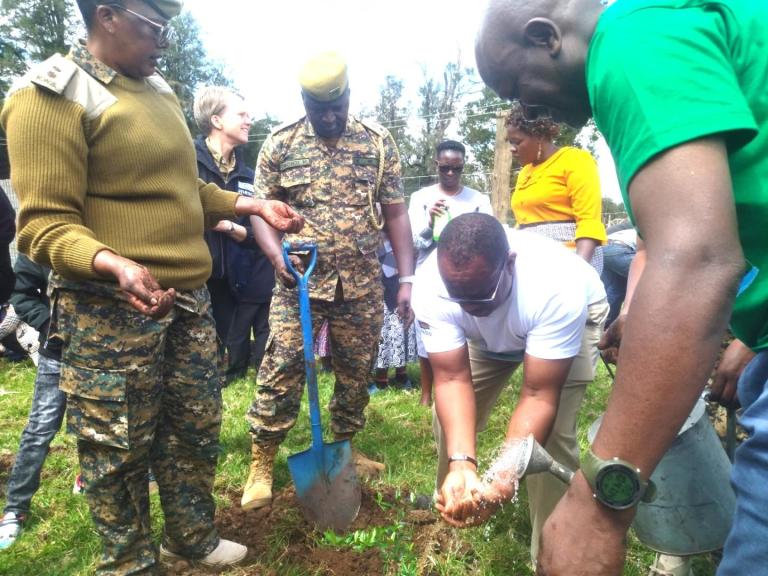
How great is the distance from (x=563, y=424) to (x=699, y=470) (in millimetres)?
749

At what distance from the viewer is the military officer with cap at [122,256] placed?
6.20 feet

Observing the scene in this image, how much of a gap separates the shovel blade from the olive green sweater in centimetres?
114

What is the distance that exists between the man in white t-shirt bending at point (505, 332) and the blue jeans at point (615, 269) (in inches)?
106

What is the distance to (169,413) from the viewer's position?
7.80ft

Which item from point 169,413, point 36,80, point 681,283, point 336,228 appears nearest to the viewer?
point 681,283

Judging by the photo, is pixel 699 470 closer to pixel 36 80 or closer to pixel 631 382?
pixel 631 382

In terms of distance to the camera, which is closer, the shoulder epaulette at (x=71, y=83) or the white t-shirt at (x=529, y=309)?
the shoulder epaulette at (x=71, y=83)

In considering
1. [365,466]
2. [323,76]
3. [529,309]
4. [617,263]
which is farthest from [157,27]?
[617,263]

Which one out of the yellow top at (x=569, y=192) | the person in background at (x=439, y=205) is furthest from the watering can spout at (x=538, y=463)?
the person in background at (x=439, y=205)

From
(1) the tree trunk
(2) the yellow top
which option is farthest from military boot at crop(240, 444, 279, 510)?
(1) the tree trunk

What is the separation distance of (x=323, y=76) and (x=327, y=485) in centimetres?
207

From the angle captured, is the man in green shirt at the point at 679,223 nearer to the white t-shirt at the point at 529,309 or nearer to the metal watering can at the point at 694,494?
the metal watering can at the point at 694,494

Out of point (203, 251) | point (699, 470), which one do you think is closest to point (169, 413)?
point (203, 251)

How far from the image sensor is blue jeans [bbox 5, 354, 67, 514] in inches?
116
